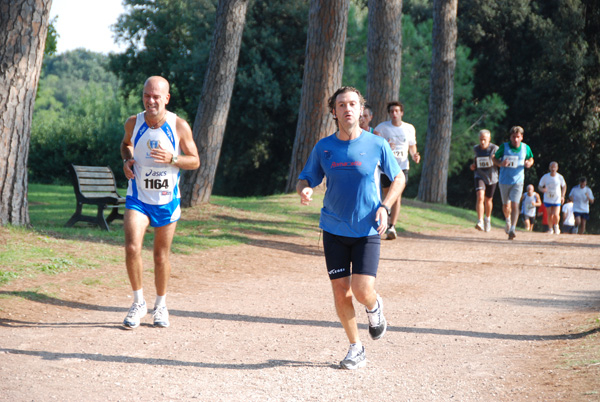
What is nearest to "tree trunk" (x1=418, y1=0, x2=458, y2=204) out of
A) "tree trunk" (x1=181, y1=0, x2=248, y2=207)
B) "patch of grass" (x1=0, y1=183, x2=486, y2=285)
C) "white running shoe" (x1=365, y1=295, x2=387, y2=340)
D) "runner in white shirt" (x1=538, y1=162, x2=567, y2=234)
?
"patch of grass" (x1=0, y1=183, x2=486, y2=285)

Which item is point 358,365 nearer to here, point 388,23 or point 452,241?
point 452,241

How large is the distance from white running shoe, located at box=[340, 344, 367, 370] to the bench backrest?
25.9 ft

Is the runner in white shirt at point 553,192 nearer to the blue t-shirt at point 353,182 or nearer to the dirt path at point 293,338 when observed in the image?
the dirt path at point 293,338

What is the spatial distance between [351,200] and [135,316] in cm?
239

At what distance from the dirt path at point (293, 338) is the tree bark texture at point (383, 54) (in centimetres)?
856

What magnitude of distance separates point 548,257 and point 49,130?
3469cm

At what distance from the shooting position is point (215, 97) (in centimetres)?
1543

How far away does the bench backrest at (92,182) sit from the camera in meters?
12.2

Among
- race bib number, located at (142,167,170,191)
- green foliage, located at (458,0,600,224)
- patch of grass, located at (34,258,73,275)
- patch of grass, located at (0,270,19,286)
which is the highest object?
green foliage, located at (458,0,600,224)

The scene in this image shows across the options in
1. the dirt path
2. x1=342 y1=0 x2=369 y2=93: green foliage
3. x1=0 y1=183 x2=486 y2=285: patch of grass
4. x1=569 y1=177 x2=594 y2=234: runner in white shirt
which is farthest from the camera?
x1=342 y1=0 x2=369 y2=93: green foliage

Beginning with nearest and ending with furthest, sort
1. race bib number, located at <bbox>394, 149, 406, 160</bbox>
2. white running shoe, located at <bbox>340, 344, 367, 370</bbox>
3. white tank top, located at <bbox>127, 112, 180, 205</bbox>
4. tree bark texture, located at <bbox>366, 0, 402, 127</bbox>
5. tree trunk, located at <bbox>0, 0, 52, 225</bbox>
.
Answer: white running shoe, located at <bbox>340, 344, 367, 370</bbox>
white tank top, located at <bbox>127, 112, 180, 205</bbox>
tree trunk, located at <bbox>0, 0, 52, 225</bbox>
race bib number, located at <bbox>394, 149, 406, 160</bbox>
tree bark texture, located at <bbox>366, 0, 402, 127</bbox>

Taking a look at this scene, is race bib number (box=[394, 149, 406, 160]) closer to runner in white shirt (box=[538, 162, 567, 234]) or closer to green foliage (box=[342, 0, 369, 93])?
runner in white shirt (box=[538, 162, 567, 234])

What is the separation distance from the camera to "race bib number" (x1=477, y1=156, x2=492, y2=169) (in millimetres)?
15312

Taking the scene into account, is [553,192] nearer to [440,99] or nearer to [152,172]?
[440,99]
